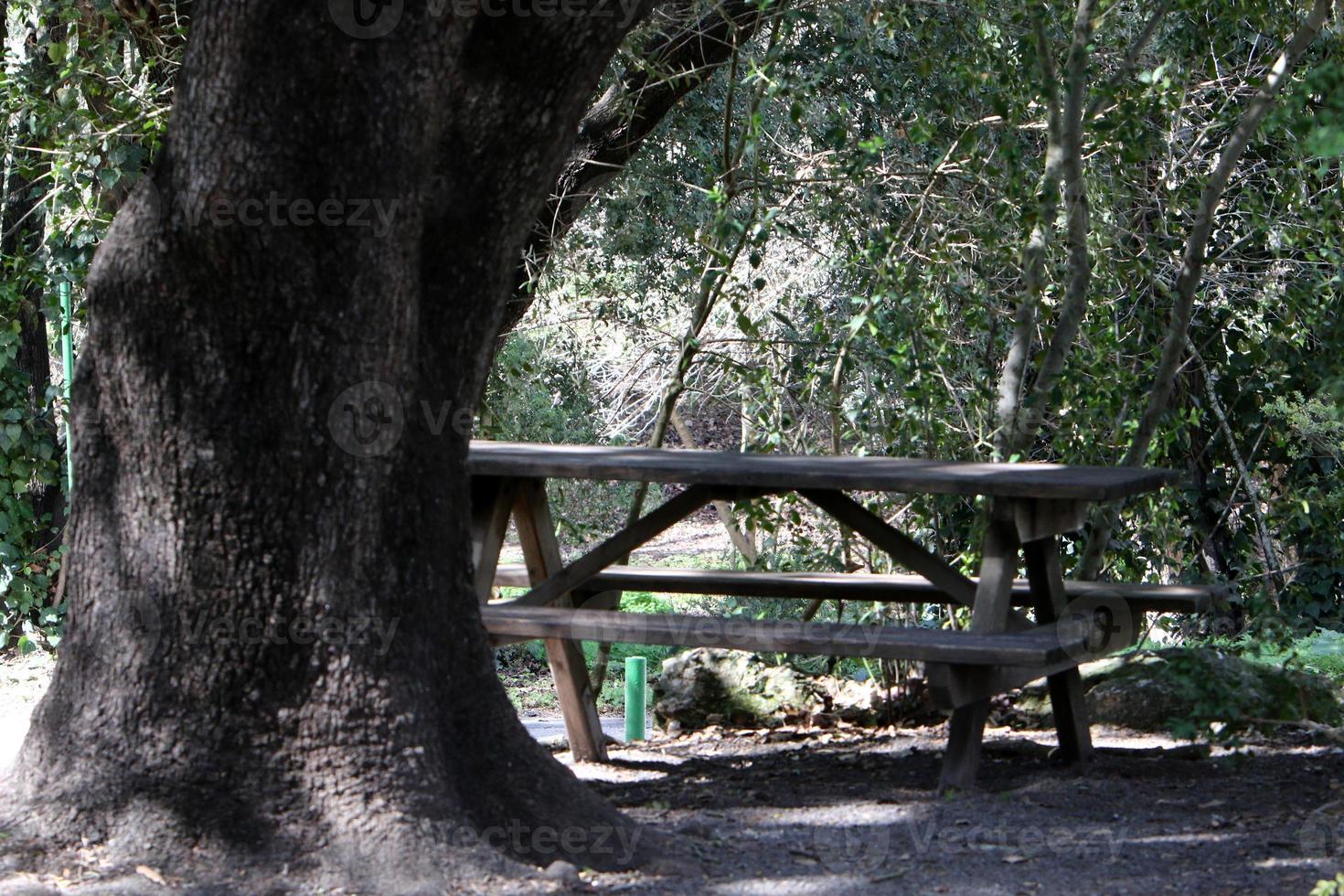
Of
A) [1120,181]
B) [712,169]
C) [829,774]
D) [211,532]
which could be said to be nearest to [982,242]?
[1120,181]

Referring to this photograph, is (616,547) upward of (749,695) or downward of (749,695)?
upward

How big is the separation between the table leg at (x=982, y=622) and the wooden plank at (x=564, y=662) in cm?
166

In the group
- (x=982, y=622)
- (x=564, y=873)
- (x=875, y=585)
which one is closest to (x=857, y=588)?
(x=875, y=585)

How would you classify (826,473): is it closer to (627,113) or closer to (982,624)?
(982,624)

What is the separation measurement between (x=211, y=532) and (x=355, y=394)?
50 cm

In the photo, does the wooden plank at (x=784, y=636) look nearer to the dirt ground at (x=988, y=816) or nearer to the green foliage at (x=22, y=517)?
the dirt ground at (x=988, y=816)

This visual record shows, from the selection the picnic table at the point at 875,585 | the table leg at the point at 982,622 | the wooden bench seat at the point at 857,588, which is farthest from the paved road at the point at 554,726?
the table leg at the point at 982,622

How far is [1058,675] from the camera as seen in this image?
5.58 meters

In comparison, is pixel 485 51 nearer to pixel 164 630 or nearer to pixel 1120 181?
pixel 164 630

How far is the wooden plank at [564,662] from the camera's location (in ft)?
20.9

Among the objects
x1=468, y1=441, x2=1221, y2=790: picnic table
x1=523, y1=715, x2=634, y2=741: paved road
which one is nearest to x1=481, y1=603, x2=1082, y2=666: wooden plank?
x1=468, y1=441, x2=1221, y2=790: picnic table

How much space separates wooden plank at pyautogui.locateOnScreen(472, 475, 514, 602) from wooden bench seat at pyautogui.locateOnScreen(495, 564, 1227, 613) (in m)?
0.57

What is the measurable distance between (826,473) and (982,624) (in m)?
0.79

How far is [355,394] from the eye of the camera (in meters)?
3.72
